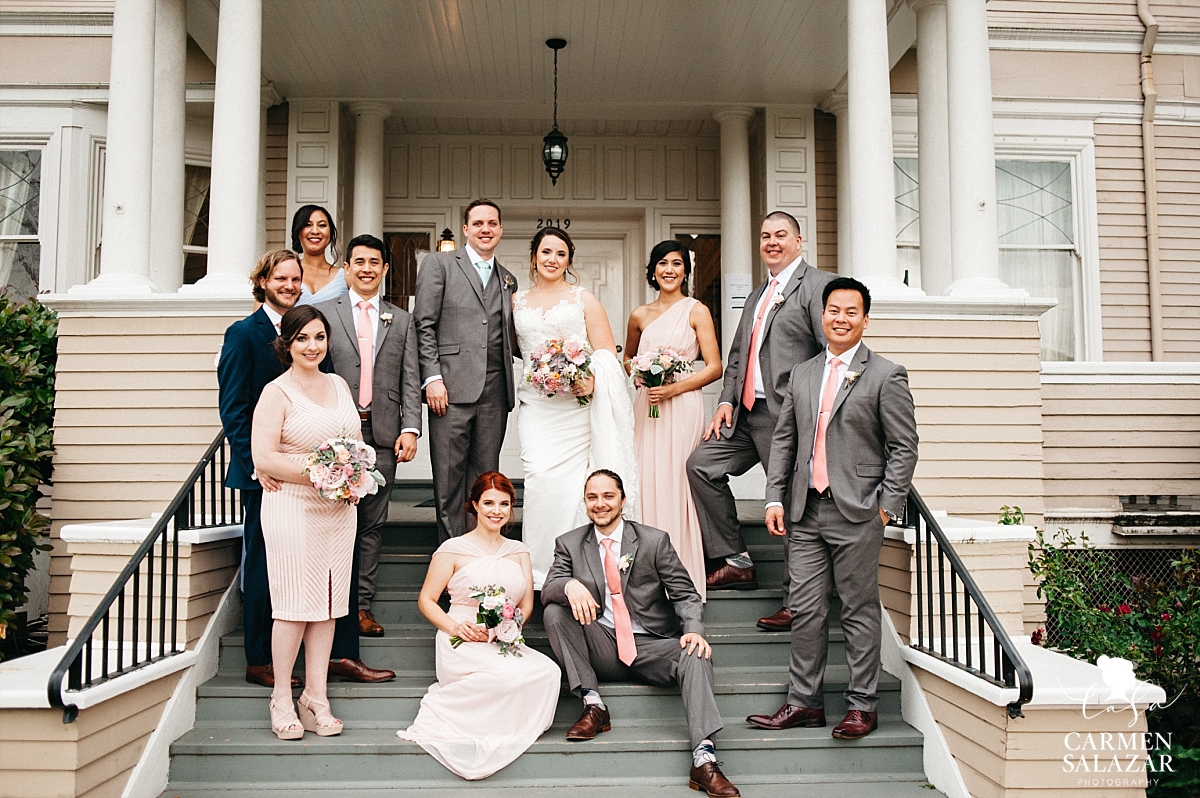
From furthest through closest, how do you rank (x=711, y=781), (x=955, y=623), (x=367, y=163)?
(x=367, y=163)
(x=955, y=623)
(x=711, y=781)

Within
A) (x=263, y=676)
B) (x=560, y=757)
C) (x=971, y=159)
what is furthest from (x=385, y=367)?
(x=971, y=159)

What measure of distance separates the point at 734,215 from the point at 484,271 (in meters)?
4.26

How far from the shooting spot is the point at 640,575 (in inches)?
162

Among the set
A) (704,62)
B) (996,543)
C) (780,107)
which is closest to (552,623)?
(996,543)

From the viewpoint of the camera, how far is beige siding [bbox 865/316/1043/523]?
→ 6.03 metres

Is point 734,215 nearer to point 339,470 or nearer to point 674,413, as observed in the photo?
point 674,413

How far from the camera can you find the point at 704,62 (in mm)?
7469

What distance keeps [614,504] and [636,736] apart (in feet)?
3.22

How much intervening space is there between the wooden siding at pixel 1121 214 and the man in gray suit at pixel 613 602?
20.7 ft

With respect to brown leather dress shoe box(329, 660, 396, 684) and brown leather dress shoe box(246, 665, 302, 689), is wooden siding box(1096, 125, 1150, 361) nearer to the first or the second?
brown leather dress shoe box(329, 660, 396, 684)

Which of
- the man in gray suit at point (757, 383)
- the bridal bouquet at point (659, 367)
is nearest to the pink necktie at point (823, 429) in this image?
the man in gray suit at point (757, 383)

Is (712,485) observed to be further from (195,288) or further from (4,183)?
(4,183)

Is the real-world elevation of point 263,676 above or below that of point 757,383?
below

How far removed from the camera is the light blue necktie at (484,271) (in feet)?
15.5
